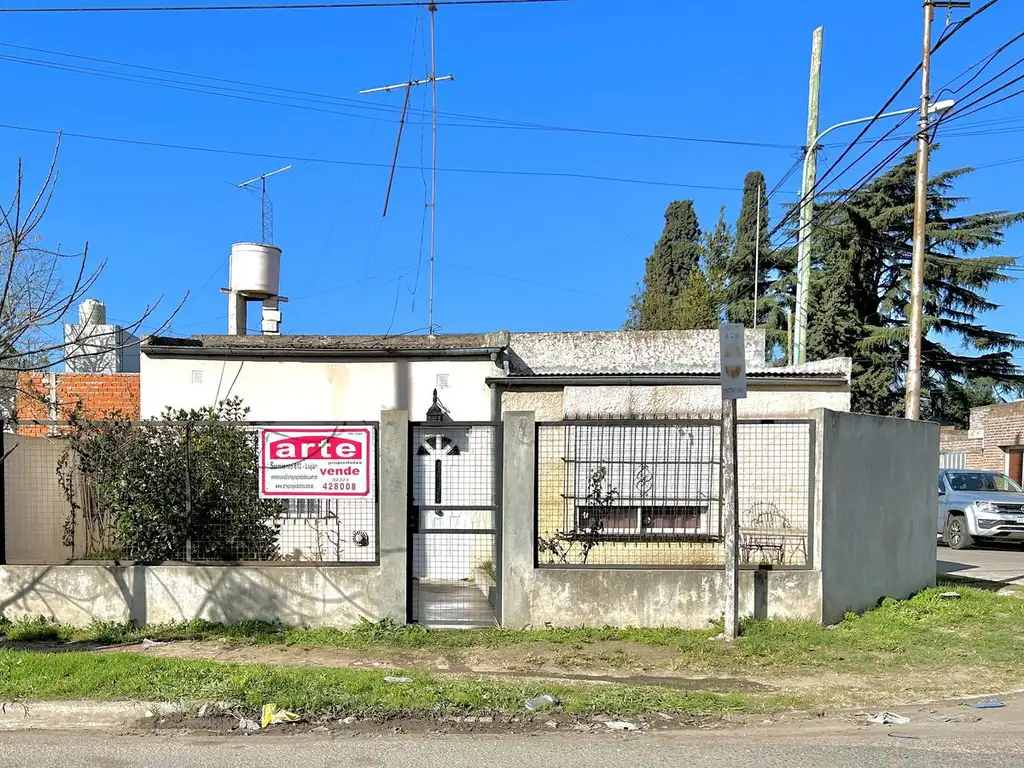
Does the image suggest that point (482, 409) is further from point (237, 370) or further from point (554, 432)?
point (237, 370)

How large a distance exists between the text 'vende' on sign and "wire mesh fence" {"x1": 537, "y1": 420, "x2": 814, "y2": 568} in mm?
574

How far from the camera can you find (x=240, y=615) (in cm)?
842

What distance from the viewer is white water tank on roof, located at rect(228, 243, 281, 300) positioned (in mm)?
16156

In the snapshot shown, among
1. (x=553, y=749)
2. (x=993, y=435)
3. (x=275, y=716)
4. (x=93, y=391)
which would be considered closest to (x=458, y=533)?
(x=275, y=716)

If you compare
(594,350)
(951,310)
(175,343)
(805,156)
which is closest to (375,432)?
(175,343)

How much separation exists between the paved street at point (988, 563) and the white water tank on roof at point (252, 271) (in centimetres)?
1338

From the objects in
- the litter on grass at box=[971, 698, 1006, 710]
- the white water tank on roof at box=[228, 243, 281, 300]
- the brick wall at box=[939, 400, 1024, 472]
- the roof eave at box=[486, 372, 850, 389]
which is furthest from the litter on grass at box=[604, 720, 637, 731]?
the brick wall at box=[939, 400, 1024, 472]

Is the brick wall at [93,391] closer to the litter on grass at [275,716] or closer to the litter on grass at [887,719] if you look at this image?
the litter on grass at [275,716]

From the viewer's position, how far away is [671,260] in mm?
44250

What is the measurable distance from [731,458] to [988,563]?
975cm

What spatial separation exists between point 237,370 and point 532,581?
626 cm

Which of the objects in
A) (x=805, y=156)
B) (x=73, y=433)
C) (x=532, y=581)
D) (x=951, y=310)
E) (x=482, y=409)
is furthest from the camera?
(x=951, y=310)

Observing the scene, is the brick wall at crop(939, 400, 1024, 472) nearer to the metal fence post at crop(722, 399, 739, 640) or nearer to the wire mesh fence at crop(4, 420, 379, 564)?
the metal fence post at crop(722, 399, 739, 640)

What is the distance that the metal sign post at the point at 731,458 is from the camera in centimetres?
796
